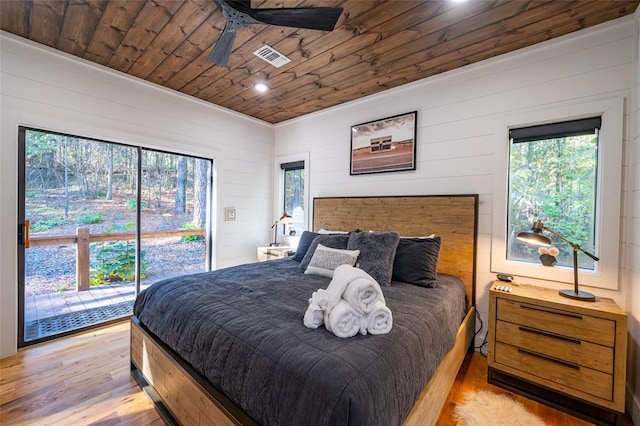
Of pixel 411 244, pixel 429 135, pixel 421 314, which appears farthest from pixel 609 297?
pixel 429 135

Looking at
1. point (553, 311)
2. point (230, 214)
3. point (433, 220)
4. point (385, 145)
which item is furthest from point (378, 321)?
point (230, 214)

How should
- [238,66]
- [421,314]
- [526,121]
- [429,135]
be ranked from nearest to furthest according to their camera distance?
1. [421,314]
2. [526,121]
3. [238,66]
4. [429,135]

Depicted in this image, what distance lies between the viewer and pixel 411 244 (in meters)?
2.40

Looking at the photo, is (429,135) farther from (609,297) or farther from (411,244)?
(609,297)

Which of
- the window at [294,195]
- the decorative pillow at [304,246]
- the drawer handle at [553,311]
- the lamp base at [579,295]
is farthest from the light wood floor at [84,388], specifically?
the window at [294,195]

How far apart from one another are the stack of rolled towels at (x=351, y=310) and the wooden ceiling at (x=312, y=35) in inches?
74.1

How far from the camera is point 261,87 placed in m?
3.13

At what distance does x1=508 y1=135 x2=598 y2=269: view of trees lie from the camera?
7.05ft

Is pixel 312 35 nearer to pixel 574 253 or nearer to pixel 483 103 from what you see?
pixel 483 103

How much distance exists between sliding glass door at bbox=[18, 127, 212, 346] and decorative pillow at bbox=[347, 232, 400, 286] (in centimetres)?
248

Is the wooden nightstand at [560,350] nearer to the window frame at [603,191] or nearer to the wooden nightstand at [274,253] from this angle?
the window frame at [603,191]

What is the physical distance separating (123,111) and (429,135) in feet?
11.0

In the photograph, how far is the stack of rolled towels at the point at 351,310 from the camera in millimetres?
1255

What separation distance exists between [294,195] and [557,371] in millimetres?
3561
